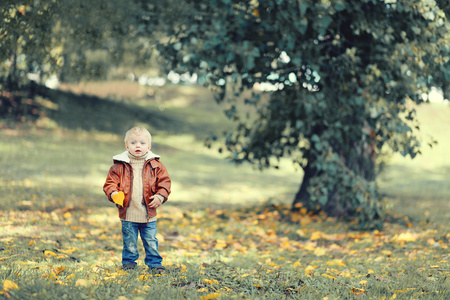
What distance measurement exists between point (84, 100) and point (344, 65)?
21460mm

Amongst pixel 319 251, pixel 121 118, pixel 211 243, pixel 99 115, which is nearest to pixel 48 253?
pixel 211 243

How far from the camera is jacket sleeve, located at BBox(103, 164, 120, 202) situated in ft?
13.5

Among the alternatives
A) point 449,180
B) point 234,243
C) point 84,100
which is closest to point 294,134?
point 234,243

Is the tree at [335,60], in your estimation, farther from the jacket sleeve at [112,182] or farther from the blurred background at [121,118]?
the jacket sleeve at [112,182]

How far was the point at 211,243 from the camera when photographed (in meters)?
6.61

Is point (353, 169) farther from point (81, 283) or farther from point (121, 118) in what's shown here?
point (121, 118)

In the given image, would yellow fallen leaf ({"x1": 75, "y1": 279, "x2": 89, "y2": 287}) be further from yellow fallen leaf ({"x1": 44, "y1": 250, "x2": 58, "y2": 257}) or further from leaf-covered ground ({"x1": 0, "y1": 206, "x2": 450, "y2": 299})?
yellow fallen leaf ({"x1": 44, "y1": 250, "x2": 58, "y2": 257})

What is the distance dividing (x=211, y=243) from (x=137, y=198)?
2.57 meters

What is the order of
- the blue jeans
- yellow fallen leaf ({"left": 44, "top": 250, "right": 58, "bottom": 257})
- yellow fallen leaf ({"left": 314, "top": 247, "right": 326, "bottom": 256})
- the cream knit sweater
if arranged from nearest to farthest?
the cream knit sweater → the blue jeans → yellow fallen leaf ({"left": 44, "top": 250, "right": 58, "bottom": 257}) → yellow fallen leaf ({"left": 314, "top": 247, "right": 326, "bottom": 256})

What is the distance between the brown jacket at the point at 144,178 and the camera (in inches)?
166

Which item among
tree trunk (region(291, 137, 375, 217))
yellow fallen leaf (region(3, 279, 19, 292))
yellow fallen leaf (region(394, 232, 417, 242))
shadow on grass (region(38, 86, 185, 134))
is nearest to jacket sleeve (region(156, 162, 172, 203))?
yellow fallen leaf (region(3, 279, 19, 292))

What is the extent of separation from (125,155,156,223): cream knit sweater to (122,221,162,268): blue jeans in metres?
0.12

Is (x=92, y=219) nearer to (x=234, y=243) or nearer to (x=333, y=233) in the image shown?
(x=234, y=243)

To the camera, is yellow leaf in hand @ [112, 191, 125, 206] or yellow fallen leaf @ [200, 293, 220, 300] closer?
yellow fallen leaf @ [200, 293, 220, 300]
